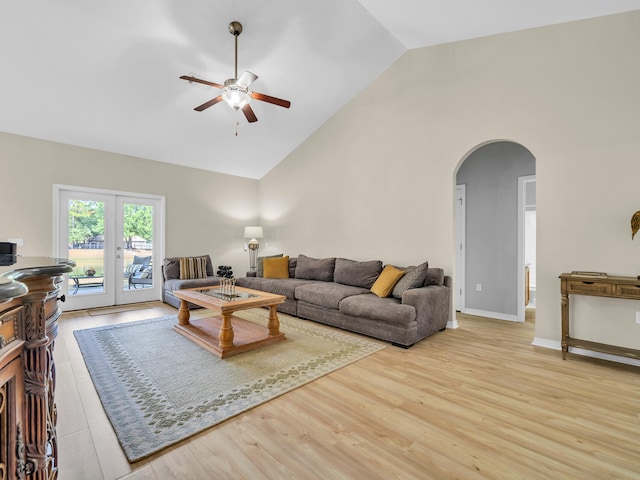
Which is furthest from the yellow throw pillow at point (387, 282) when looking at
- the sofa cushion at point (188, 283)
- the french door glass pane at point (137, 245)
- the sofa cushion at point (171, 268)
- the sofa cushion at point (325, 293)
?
the french door glass pane at point (137, 245)

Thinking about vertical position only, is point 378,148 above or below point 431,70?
below

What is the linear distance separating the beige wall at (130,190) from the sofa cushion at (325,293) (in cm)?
274

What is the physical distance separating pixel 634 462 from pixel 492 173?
12.8 ft

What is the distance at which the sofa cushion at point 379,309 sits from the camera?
3320mm

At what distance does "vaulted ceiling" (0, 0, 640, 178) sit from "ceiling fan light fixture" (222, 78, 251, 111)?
0.89 meters

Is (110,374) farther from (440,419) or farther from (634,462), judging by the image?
(634,462)

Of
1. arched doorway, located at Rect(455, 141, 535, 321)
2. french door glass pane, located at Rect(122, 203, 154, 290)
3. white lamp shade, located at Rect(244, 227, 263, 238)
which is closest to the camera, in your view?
arched doorway, located at Rect(455, 141, 535, 321)

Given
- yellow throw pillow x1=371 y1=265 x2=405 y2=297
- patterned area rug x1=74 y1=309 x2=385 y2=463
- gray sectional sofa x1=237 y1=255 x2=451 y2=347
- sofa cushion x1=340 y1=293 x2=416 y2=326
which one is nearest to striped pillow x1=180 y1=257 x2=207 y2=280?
gray sectional sofa x1=237 y1=255 x2=451 y2=347

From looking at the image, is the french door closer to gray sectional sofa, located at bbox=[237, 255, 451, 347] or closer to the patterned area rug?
the patterned area rug

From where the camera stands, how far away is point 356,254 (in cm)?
521

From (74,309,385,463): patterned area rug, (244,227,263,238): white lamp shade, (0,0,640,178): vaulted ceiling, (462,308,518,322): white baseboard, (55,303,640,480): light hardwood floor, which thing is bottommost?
(55,303,640,480): light hardwood floor

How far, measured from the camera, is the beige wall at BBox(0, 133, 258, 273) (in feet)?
14.3

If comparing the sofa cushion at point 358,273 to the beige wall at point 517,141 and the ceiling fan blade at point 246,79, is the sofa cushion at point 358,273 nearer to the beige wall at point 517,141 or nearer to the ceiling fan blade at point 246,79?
the beige wall at point 517,141

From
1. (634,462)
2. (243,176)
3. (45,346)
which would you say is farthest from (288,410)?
(243,176)
